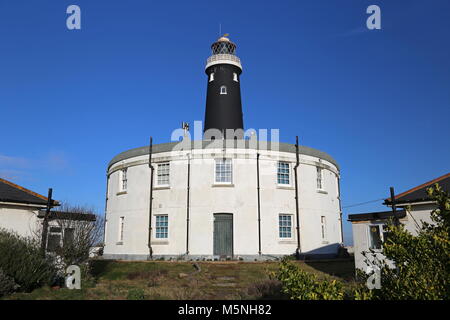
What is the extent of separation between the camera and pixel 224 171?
23.0 metres

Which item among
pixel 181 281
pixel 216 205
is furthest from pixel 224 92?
pixel 181 281

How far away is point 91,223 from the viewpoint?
1617 centimetres

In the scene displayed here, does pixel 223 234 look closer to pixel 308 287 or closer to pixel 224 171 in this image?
pixel 224 171

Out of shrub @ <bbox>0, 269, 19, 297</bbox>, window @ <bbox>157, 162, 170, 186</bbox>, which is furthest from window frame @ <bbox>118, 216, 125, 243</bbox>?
shrub @ <bbox>0, 269, 19, 297</bbox>

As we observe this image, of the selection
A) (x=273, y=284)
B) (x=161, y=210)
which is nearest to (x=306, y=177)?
(x=161, y=210)

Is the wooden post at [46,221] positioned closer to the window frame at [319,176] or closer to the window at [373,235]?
the window at [373,235]

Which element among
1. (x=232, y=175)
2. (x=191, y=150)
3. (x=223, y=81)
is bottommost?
(x=232, y=175)

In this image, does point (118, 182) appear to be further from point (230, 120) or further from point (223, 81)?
point (223, 81)

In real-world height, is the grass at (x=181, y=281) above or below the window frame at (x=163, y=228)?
below

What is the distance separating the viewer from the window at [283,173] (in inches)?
925

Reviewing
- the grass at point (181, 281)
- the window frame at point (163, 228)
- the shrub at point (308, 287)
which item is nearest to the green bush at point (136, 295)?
the grass at point (181, 281)

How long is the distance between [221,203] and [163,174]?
4.50m

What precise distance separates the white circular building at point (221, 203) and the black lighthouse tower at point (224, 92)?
19.8 ft
